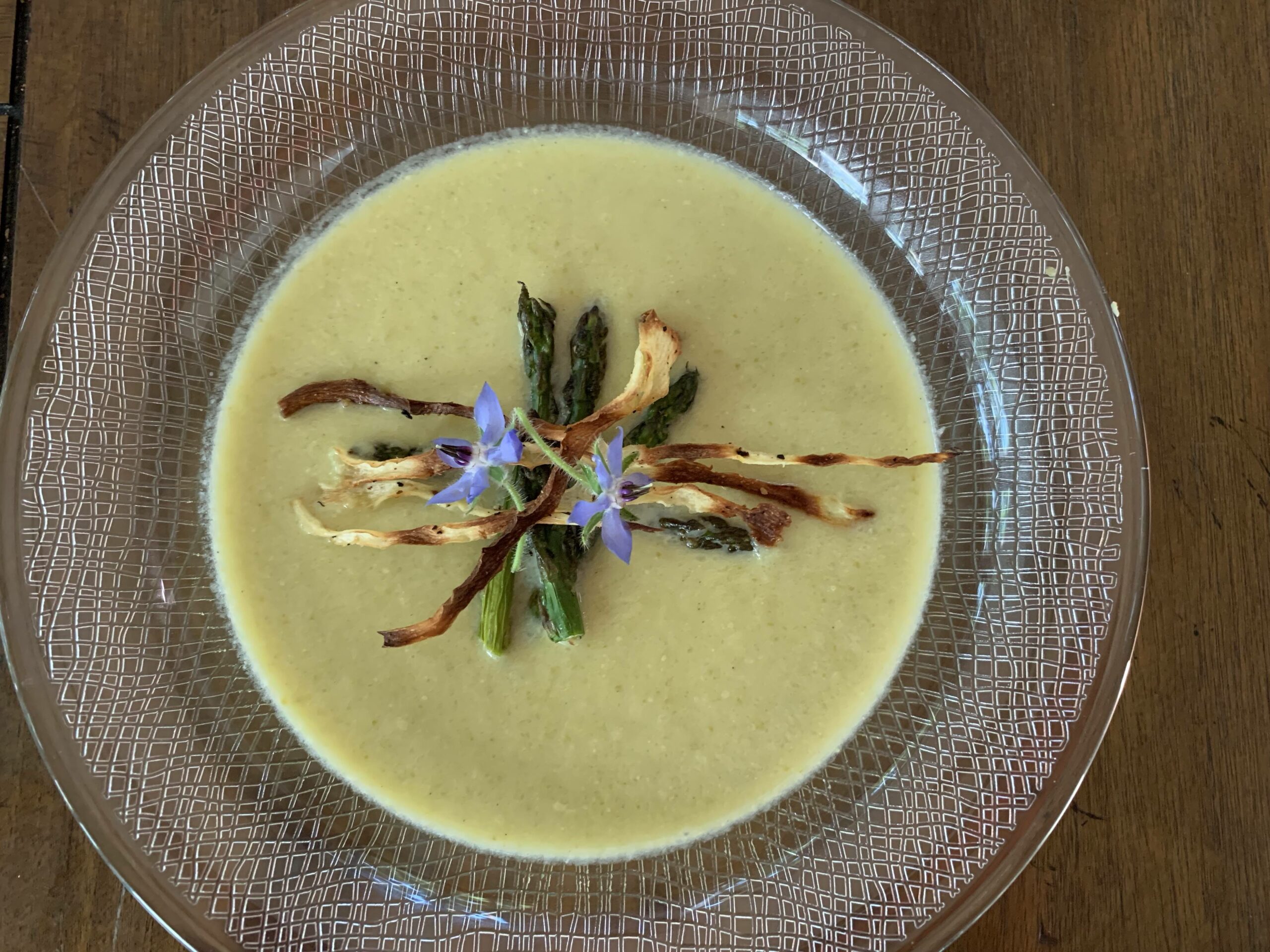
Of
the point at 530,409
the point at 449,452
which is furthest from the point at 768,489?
the point at 449,452

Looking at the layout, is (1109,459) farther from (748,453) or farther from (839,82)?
(839,82)

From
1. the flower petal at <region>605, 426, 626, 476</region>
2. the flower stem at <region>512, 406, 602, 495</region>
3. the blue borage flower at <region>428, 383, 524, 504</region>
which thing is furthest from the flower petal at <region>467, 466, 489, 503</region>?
the flower petal at <region>605, 426, 626, 476</region>

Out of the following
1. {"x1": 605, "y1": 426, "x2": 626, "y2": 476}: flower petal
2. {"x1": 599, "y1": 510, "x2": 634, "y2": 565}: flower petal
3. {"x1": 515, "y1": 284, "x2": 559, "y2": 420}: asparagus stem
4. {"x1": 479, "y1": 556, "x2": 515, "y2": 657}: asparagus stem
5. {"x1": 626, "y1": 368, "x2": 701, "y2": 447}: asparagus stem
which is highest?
{"x1": 515, "y1": 284, "x2": 559, "y2": 420}: asparagus stem

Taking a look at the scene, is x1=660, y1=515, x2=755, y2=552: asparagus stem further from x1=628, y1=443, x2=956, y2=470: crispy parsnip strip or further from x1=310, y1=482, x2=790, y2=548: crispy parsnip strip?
x1=628, y1=443, x2=956, y2=470: crispy parsnip strip

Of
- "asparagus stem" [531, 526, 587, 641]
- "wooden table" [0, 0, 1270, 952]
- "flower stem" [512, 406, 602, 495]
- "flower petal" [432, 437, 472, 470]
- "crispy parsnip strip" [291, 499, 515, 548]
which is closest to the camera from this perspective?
"flower stem" [512, 406, 602, 495]

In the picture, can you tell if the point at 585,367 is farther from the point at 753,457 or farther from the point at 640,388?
the point at 753,457

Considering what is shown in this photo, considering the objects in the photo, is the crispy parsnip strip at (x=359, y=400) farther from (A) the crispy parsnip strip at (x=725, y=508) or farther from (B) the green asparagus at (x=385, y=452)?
(A) the crispy parsnip strip at (x=725, y=508)
